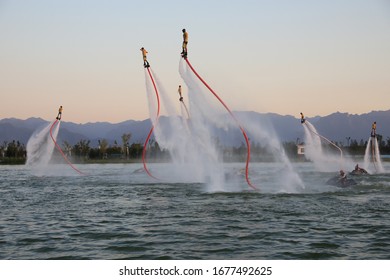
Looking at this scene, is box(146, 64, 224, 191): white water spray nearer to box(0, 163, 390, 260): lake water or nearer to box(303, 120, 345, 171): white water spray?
box(0, 163, 390, 260): lake water

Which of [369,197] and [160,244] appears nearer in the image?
[160,244]

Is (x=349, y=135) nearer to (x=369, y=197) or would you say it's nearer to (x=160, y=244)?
(x=369, y=197)

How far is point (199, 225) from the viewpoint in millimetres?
28797

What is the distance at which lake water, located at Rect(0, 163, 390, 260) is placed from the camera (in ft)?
74.6

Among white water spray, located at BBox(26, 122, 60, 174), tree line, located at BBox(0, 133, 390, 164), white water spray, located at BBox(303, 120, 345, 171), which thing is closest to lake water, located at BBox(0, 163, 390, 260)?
white water spray, located at BBox(26, 122, 60, 174)

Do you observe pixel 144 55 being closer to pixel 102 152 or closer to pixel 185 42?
pixel 185 42

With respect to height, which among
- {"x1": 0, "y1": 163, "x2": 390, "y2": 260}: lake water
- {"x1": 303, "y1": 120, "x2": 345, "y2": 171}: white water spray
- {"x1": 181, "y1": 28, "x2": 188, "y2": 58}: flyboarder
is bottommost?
{"x1": 0, "y1": 163, "x2": 390, "y2": 260}: lake water

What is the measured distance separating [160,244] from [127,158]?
119 metres

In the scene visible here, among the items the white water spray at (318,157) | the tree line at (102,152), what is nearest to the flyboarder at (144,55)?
the white water spray at (318,157)

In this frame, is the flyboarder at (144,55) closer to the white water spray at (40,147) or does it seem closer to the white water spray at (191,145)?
the white water spray at (191,145)

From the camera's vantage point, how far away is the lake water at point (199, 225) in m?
22.7
